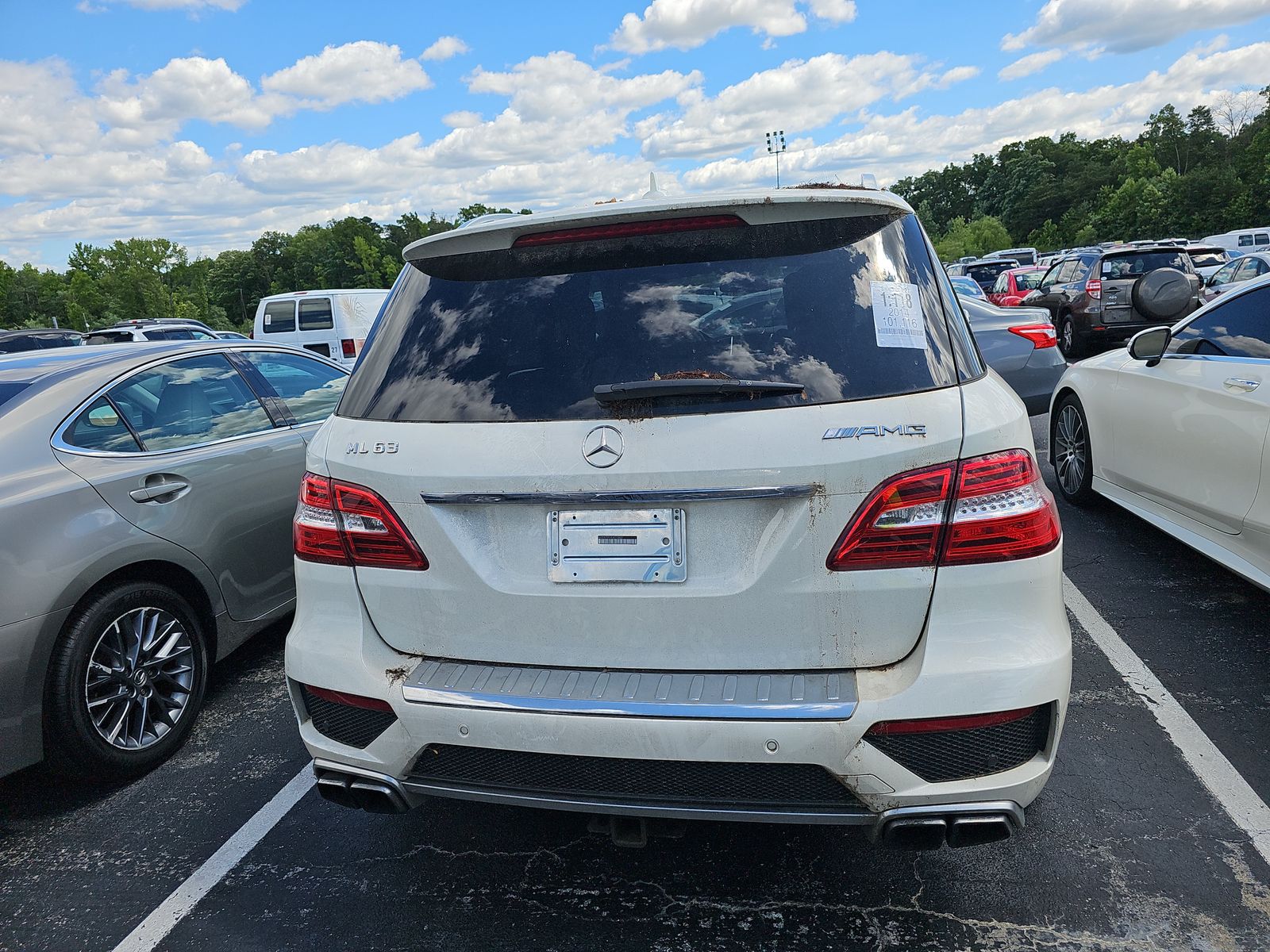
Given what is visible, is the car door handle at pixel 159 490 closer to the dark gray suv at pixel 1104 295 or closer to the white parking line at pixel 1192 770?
the white parking line at pixel 1192 770

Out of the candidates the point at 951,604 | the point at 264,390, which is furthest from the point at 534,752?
the point at 264,390

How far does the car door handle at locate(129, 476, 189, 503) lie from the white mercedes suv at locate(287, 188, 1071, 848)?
1.68 metres

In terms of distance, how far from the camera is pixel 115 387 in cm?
400

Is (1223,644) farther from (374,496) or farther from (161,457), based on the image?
(161,457)

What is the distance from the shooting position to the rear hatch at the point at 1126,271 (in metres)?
15.5

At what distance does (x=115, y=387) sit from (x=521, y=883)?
2798 mm

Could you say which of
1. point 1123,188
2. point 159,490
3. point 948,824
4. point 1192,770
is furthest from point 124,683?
point 1123,188

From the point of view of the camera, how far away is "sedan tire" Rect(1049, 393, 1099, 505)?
621cm

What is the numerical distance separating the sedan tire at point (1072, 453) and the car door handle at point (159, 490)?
5403mm

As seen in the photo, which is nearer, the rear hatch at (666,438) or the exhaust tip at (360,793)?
the rear hatch at (666,438)

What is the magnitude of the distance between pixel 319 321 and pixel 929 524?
18664 mm

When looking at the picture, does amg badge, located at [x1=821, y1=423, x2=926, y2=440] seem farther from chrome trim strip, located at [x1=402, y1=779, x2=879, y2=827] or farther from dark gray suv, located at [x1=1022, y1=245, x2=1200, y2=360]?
dark gray suv, located at [x1=1022, y1=245, x2=1200, y2=360]

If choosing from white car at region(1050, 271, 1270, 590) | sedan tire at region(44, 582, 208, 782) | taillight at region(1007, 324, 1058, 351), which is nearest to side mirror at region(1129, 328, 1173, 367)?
white car at region(1050, 271, 1270, 590)

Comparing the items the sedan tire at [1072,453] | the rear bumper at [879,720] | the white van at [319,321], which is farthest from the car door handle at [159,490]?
the white van at [319,321]
